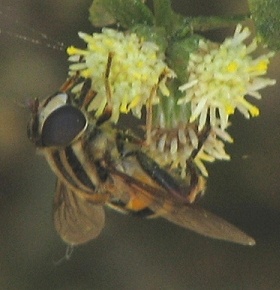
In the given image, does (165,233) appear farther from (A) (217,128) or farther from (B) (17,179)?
(A) (217,128)

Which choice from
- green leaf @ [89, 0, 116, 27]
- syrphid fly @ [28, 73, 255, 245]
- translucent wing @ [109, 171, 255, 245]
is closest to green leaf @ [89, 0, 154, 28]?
green leaf @ [89, 0, 116, 27]

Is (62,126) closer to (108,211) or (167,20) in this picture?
(167,20)

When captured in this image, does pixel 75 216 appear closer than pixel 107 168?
No

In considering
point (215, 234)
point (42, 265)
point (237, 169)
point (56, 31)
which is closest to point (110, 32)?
point (215, 234)

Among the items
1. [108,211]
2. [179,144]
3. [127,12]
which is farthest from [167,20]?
[108,211]

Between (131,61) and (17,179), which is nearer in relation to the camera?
(131,61)
